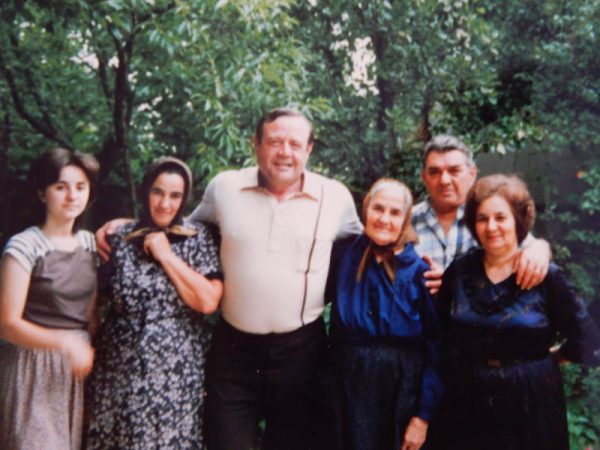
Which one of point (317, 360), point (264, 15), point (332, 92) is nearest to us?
point (317, 360)

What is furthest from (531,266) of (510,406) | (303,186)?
(303,186)

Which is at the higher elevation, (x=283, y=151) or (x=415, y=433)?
(x=283, y=151)

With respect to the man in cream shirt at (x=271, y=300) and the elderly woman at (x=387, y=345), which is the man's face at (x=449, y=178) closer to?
the elderly woman at (x=387, y=345)

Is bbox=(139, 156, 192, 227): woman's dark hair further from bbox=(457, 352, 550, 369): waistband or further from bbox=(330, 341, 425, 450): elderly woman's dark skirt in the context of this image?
bbox=(457, 352, 550, 369): waistband

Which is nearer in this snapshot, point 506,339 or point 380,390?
point 506,339

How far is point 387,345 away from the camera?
2.00 meters

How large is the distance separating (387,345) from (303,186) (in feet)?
2.16

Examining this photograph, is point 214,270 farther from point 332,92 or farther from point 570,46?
point 570,46

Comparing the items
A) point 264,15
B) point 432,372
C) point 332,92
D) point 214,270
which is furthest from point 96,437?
point 332,92

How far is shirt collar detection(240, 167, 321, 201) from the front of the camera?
2.16 metres

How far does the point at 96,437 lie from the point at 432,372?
1161mm

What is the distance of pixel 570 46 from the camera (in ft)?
11.5

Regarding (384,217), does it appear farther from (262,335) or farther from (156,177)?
(156,177)

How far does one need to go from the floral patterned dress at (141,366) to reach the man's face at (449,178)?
1.12 m
